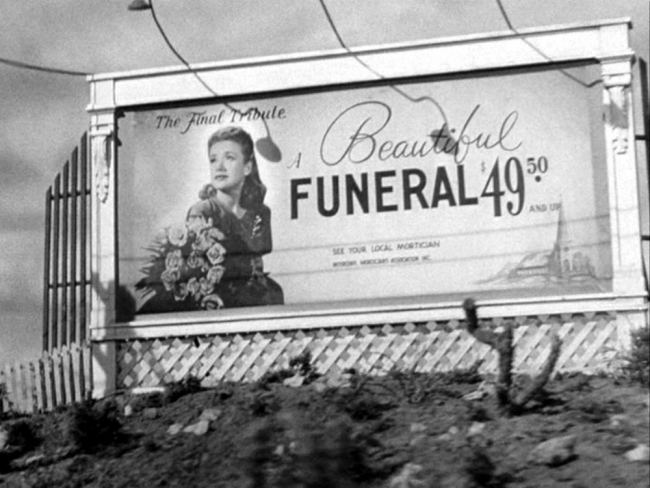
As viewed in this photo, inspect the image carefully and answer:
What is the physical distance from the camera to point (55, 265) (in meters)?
15.0

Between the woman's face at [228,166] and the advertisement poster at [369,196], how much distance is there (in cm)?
2

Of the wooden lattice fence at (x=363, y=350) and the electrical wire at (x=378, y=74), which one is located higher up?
the electrical wire at (x=378, y=74)

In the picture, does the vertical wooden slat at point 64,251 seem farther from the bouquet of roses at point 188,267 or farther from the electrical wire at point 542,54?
the electrical wire at point 542,54

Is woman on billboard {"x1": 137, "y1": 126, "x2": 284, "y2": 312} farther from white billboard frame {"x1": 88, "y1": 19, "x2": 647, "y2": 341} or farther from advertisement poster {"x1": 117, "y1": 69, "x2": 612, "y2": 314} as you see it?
white billboard frame {"x1": 88, "y1": 19, "x2": 647, "y2": 341}

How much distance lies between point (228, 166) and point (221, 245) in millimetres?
993

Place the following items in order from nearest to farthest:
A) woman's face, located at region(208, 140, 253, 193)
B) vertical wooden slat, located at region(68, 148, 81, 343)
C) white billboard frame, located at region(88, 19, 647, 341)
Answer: white billboard frame, located at region(88, 19, 647, 341)
woman's face, located at region(208, 140, 253, 193)
vertical wooden slat, located at region(68, 148, 81, 343)

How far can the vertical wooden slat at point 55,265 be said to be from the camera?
A: 14.9 m

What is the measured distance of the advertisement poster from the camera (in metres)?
13.1

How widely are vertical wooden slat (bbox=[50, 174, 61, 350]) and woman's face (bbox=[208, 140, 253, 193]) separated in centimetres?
228

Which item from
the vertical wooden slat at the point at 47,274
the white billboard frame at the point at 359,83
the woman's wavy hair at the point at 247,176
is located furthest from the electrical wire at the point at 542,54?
the vertical wooden slat at the point at 47,274

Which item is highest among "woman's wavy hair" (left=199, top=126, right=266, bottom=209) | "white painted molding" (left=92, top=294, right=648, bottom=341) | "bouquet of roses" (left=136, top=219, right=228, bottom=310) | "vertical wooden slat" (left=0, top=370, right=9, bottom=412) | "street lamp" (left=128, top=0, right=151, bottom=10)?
"street lamp" (left=128, top=0, right=151, bottom=10)

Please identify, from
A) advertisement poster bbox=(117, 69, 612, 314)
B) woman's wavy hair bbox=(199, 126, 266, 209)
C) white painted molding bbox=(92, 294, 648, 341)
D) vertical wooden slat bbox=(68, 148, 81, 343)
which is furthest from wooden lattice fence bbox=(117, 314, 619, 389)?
woman's wavy hair bbox=(199, 126, 266, 209)

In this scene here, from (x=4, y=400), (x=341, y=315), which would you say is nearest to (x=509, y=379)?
(x=341, y=315)

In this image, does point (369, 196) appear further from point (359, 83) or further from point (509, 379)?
point (509, 379)
